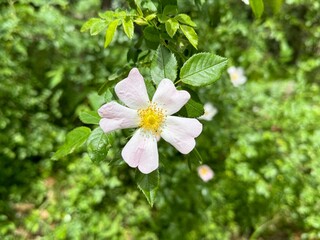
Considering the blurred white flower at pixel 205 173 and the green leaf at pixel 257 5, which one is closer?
the green leaf at pixel 257 5

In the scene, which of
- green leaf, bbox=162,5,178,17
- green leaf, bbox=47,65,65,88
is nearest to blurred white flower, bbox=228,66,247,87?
green leaf, bbox=47,65,65,88

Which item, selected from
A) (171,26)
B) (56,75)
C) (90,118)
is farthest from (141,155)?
(56,75)

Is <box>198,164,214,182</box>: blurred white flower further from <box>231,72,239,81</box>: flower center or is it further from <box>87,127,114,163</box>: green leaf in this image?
A: <box>87,127,114,163</box>: green leaf

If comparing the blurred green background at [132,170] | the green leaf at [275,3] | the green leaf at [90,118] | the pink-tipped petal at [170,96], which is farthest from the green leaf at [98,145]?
the blurred green background at [132,170]

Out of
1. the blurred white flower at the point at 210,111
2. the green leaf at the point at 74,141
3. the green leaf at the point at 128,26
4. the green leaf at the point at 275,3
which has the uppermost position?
the green leaf at the point at 128,26

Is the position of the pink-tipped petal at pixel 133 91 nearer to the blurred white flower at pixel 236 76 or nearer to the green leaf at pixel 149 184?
the green leaf at pixel 149 184

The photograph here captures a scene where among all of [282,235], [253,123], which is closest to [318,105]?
[253,123]

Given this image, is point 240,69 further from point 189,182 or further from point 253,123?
point 189,182
